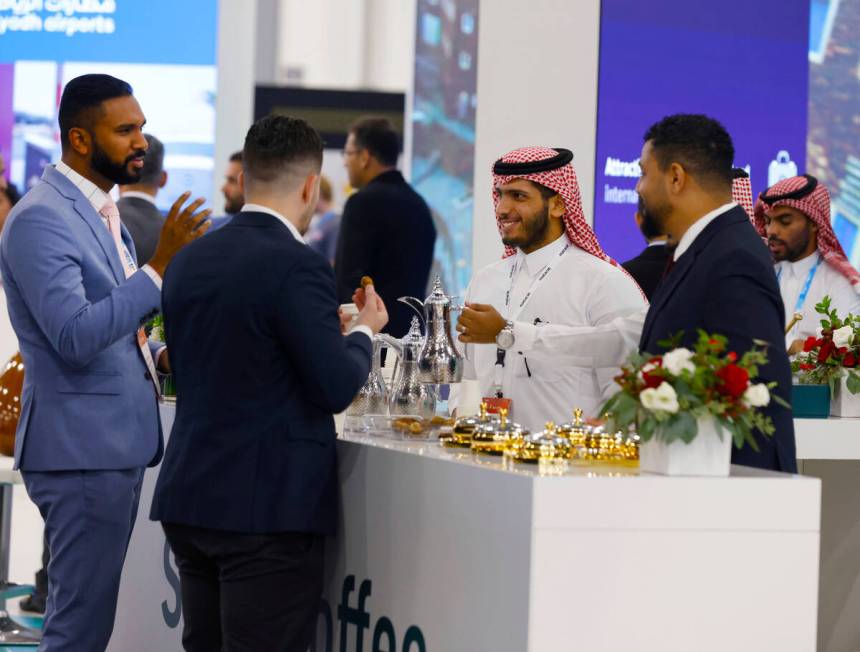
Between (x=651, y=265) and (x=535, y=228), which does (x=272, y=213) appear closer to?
(x=535, y=228)

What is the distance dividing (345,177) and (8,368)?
238 inches

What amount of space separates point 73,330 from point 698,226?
150 cm

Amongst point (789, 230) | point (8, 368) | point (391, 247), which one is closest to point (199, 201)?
point (8, 368)

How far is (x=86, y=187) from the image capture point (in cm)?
350

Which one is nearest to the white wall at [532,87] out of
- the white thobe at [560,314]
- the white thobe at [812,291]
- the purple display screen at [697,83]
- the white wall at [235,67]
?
the purple display screen at [697,83]

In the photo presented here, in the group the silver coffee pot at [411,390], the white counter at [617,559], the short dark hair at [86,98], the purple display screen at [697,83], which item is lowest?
the white counter at [617,559]

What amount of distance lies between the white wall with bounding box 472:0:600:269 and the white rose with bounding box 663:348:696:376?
401cm

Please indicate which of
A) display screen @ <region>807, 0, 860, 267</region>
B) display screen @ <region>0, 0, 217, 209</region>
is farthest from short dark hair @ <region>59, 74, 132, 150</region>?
display screen @ <region>0, 0, 217, 209</region>

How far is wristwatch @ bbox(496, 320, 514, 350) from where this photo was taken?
3.79 m

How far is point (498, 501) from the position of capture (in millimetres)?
2598

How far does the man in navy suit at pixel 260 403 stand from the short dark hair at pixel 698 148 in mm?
935

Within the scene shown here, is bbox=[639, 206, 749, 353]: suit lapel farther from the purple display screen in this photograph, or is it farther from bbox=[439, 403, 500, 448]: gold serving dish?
the purple display screen

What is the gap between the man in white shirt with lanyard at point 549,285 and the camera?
4258 mm

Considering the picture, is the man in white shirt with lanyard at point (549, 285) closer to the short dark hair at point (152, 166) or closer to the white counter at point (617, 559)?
the white counter at point (617, 559)
